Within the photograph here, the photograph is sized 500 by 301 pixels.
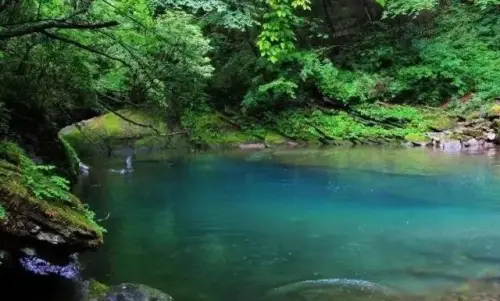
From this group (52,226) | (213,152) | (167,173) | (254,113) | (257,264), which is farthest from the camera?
(254,113)

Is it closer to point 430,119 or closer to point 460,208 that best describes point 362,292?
point 460,208

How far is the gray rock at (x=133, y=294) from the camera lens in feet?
19.7

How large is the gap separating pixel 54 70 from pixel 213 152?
12016mm

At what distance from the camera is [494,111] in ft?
66.2

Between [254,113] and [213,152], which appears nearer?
[213,152]

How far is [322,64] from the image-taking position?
23359 mm

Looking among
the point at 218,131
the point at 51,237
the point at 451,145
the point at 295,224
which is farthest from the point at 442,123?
the point at 51,237

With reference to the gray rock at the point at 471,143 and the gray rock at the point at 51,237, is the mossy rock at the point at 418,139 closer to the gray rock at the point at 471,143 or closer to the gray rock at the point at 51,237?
the gray rock at the point at 471,143

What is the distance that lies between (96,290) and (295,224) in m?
4.70

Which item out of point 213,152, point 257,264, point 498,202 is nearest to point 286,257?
point 257,264

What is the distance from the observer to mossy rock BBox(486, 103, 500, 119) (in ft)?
65.8

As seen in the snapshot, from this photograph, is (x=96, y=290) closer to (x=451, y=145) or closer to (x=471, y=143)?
(x=451, y=145)

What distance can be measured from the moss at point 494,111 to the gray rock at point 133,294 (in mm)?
17163

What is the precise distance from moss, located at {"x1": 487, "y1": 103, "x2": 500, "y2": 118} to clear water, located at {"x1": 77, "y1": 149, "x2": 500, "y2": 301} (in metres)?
3.84
